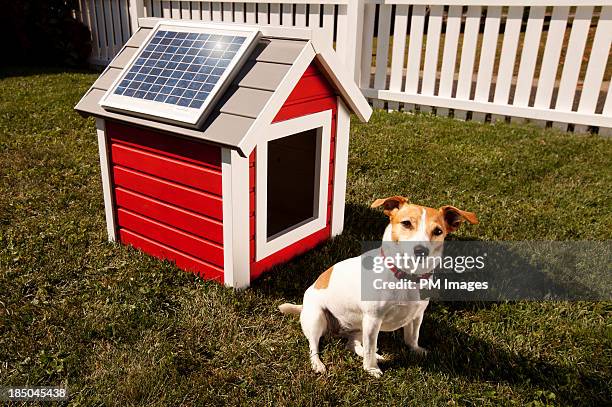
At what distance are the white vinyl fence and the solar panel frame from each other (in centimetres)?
428

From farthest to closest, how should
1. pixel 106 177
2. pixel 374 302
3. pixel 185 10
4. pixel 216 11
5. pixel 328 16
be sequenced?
pixel 185 10
pixel 216 11
pixel 328 16
pixel 106 177
pixel 374 302

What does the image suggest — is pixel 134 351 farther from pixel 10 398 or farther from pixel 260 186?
pixel 260 186

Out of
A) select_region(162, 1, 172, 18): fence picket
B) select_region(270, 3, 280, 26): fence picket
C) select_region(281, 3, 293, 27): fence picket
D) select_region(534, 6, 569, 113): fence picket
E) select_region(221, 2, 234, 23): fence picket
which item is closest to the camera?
select_region(534, 6, 569, 113): fence picket

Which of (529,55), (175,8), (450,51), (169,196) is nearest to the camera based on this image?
(169,196)

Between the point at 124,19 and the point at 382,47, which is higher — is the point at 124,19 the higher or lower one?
the lower one

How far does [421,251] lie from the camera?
229 cm

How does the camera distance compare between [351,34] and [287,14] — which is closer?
[351,34]

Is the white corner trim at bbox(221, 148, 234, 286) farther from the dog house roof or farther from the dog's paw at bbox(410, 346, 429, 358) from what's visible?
the dog's paw at bbox(410, 346, 429, 358)

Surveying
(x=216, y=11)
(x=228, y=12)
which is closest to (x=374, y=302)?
(x=228, y=12)

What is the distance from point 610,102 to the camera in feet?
21.2

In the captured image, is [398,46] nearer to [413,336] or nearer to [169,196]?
[169,196]

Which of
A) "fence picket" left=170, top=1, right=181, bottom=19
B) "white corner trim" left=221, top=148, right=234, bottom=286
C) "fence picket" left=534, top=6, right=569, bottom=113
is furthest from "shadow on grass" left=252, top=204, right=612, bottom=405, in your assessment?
"fence picket" left=170, top=1, right=181, bottom=19

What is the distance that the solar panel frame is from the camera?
304 centimetres

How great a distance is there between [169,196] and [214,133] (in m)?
0.78
